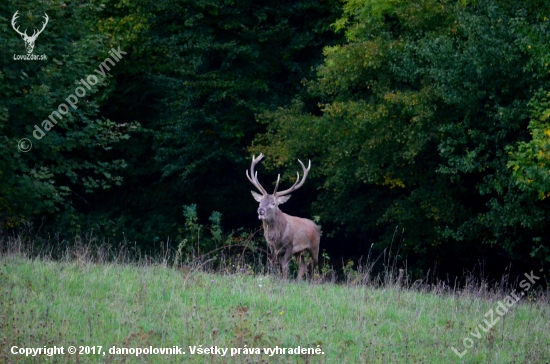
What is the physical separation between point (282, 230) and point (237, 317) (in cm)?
577

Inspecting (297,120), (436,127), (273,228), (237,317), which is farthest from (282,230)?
(297,120)

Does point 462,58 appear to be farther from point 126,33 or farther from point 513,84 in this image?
point 126,33

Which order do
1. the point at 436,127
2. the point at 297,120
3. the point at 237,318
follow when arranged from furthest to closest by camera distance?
the point at 297,120, the point at 436,127, the point at 237,318

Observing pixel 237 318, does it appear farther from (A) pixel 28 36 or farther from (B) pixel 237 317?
(A) pixel 28 36

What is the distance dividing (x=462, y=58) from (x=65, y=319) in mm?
10705

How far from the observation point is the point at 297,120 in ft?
64.6

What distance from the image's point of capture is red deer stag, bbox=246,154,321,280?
1359cm

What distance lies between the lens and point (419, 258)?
20.1 metres

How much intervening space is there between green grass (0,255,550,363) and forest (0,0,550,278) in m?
2.80

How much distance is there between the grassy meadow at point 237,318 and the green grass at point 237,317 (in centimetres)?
1

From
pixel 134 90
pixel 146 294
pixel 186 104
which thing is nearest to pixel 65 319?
pixel 146 294

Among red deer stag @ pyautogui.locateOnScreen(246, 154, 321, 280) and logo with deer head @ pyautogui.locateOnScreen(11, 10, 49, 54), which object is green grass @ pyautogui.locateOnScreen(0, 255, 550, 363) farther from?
logo with deer head @ pyautogui.locateOnScreen(11, 10, 49, 54)

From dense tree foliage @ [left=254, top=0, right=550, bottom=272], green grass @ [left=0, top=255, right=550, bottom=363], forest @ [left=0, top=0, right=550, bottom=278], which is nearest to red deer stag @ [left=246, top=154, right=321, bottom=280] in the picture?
→ forest @ [left=0, top=0, right=550, bottom=278]

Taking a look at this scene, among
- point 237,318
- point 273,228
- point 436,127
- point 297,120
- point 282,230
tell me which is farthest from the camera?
point 297,120
